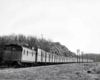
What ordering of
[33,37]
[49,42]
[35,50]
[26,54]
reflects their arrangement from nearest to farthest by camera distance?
[26,54], [35,50], [33,37], [49,42]

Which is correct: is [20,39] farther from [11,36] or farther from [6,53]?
[6,53]

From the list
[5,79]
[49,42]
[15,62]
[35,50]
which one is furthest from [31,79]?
[49,42]

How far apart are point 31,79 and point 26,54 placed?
14.0m

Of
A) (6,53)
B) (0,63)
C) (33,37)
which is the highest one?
(33,37)

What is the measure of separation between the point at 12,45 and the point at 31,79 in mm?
13391

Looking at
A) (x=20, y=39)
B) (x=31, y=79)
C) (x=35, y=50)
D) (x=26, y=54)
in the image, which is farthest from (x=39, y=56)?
(x=20, y=39)

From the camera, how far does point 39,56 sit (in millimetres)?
30172

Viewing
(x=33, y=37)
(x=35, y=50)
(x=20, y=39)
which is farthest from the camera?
(x=33, y=37)

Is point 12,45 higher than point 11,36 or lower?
lower

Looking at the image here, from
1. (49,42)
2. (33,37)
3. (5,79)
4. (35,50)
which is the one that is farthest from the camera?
(49,42)

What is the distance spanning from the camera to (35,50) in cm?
2892

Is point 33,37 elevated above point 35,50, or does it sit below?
above

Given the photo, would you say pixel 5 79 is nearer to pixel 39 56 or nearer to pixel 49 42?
pixel 39 56

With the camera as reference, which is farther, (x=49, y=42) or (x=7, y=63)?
(x=49, y=42)
